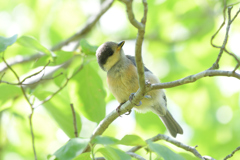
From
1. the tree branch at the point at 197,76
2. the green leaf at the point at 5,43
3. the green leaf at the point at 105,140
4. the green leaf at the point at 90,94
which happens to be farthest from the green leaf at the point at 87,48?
the green leaf at the point at 105,140

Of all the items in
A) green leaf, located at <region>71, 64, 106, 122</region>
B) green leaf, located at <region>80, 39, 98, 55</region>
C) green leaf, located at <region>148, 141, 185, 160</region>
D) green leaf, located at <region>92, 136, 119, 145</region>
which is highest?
green leaf, located at <region>80, 39, 98, 55</region>

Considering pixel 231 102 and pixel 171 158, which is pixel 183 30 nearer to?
pixel 231 102

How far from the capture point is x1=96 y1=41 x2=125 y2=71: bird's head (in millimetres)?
4746

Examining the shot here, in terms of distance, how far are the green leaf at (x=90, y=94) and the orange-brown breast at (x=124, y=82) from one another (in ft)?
2.05

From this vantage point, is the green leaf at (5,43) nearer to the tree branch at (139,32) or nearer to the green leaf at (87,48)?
the green leaf at (87,48)

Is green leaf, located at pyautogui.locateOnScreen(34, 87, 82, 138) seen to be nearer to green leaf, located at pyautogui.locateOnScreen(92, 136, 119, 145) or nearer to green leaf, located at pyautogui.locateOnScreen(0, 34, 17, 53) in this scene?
green leaf, located at pyautogui.locateOnScreen(0, 34, 17, 53)

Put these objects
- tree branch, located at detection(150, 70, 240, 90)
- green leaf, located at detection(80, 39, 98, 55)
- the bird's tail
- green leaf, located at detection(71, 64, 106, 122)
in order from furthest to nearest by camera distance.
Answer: the bird's tail
green leaf, located at detection(71, 64, 106, 122)
green leaf, located at detection(80, 39, 98, 55)
tree branch, located at detection(150, 70, 240, 90)

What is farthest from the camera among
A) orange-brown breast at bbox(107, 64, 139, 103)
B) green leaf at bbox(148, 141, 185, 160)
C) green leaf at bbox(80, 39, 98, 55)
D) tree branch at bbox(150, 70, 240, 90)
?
orange-brown breast at bbox(107, 64, 139, 103)

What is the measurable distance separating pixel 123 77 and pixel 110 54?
552 millimetres

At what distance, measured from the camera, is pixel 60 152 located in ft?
7.64

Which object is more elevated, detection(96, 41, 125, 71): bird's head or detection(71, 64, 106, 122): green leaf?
detection(96, 41, 125, 71): bird's head

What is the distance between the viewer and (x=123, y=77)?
4398 millimetres

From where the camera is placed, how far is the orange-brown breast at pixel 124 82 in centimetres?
431

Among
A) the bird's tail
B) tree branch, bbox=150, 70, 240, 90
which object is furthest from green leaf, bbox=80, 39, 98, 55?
the bird's tail
